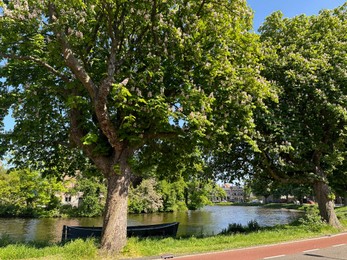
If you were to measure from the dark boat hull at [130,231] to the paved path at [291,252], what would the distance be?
6838 mm

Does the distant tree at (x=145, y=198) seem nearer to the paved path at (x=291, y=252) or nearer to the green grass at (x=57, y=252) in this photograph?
the paved path at (x=291, y=252)

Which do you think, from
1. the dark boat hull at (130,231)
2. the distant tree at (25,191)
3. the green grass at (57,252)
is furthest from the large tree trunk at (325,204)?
the distant tree at (25,191)

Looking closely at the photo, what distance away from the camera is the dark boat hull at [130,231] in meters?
16.8

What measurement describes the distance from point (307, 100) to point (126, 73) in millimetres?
10707

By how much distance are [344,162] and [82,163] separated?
15261 mm

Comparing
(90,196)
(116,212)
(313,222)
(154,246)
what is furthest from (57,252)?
(90,196)

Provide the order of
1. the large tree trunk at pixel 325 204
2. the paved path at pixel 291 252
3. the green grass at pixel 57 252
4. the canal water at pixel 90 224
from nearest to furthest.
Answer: the green grass at pixel 57 252 → the paved path at pixel 291 252 → the large tree trunk at pixel 325 204 → the canal water at pixel 90 224

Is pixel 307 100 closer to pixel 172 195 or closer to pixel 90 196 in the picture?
pixel 90 196

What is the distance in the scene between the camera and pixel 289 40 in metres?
17.8

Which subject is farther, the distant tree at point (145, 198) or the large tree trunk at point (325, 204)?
the distant tree at point (145, 198)

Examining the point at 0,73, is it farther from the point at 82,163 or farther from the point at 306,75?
the point at 306,75

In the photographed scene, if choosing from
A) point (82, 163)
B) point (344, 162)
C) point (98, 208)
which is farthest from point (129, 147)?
point (98, 208)

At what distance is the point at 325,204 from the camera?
62.0 ft

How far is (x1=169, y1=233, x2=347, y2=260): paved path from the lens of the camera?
1088cm
